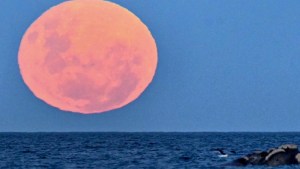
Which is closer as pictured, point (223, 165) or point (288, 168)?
point (288, 168)

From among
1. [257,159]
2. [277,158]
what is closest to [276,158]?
[277,158]

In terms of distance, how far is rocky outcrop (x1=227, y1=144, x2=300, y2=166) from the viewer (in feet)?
195

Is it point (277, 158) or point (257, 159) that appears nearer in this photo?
point (277, 158)

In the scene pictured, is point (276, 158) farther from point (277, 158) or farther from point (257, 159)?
point (257, 159)

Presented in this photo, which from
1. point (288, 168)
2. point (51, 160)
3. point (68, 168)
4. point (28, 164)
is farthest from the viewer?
point (51, 160)

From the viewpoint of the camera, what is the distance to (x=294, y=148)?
60.7 m

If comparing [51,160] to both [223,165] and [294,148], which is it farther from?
[294,148]

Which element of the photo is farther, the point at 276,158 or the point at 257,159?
the point at 257,159

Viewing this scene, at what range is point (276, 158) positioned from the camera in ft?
195

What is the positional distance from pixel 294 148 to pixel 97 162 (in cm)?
1957

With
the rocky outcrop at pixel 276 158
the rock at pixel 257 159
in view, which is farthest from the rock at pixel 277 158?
the rock at pixel 257 159

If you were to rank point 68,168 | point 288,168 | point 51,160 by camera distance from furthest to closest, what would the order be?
point 51,160 < point 68,168 < point 288,168

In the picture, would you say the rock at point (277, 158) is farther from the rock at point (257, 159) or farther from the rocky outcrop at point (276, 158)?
the rock at point (257, 159)

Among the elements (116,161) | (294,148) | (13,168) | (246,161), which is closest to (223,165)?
(246,161)
